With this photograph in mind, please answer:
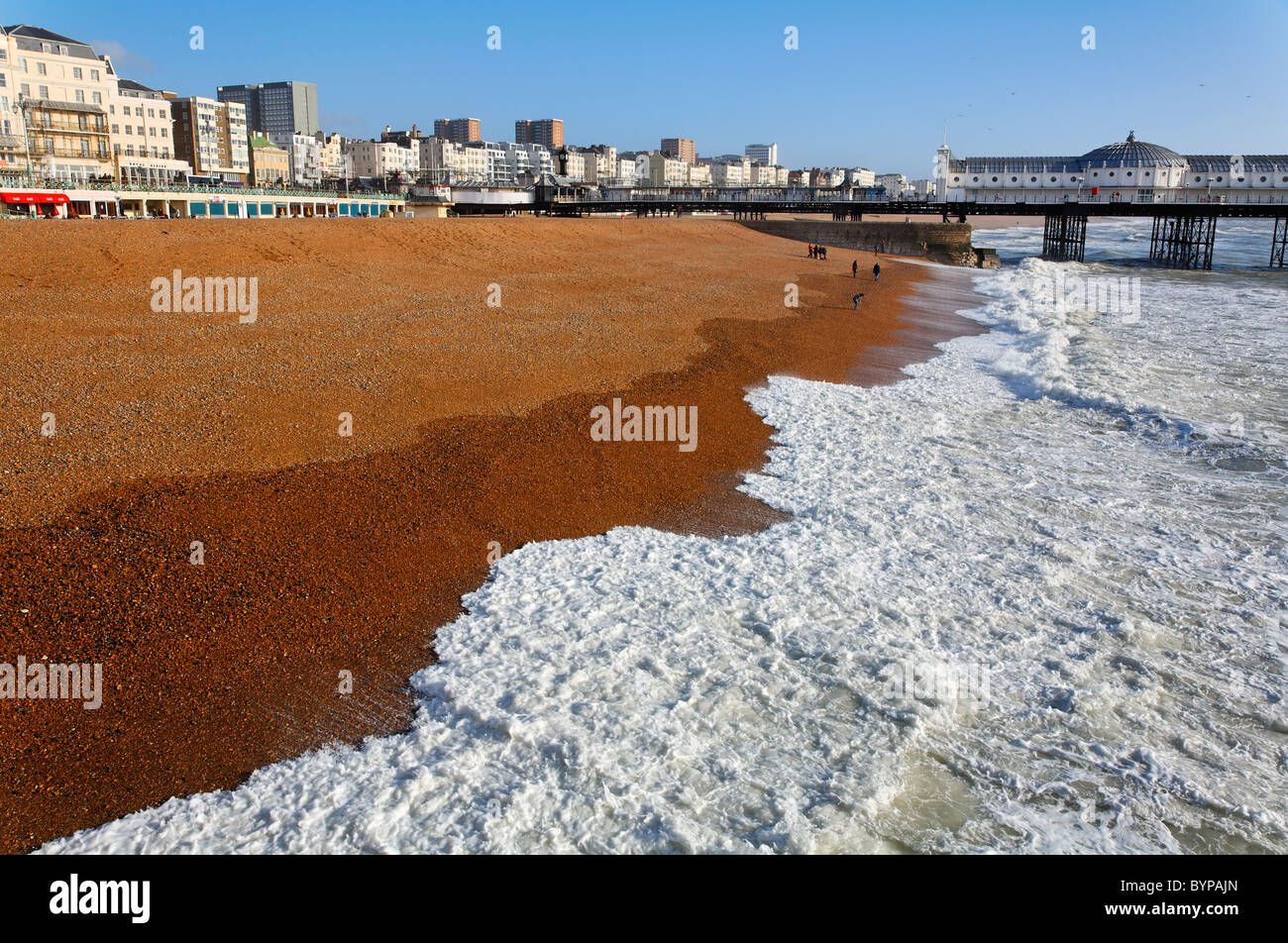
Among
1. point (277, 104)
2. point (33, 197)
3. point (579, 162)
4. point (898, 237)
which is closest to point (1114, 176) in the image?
point (898, 237)

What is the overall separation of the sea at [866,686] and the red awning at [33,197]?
39418mm

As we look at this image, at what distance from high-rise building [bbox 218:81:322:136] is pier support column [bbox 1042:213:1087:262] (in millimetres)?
168218

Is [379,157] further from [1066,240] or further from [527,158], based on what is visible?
[1066,240]

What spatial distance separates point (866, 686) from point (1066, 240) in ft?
218

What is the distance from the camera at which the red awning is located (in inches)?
1422

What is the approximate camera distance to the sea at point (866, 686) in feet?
19.6

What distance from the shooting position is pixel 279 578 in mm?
8828
